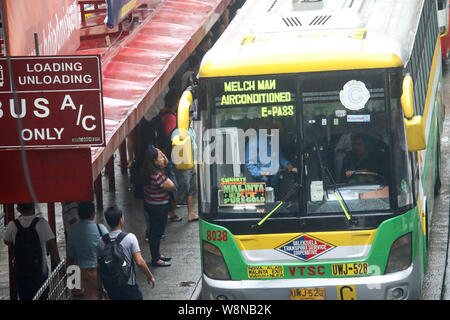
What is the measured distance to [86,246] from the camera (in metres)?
11.3

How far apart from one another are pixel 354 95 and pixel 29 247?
4.03 m

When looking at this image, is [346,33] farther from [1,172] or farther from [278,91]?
[1,172]

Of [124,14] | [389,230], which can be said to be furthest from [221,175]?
[124,14]

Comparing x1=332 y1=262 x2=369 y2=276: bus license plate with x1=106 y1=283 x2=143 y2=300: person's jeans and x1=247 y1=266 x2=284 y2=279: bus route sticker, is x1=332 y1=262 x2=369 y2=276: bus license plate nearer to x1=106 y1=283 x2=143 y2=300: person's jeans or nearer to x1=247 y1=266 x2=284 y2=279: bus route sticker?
x1=247 y1=266 x2=284 y2=279: bus route sticker

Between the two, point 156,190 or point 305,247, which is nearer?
point 305,247

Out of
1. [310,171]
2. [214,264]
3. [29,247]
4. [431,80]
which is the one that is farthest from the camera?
[431,80]

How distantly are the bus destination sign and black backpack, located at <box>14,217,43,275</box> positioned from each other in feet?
4.68

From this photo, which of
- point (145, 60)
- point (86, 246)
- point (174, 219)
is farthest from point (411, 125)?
point (174, 219)

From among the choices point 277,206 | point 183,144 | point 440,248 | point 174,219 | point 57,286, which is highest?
point 183,144

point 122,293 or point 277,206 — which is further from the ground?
point 277,206

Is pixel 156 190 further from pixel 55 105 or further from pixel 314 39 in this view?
pixel 314 39

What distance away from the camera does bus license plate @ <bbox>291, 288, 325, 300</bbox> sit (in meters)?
10.4

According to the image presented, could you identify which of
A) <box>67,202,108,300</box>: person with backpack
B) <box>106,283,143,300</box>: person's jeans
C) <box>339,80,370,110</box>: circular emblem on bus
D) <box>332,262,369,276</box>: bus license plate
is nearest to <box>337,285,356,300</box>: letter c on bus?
<box>332,262,369,276</box>: bus license plate

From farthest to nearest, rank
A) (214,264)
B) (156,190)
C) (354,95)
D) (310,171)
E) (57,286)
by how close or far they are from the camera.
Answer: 1. (156,190)
2. (57,286)
3. (214,264)
4. (310,171)
5. (354,95)
